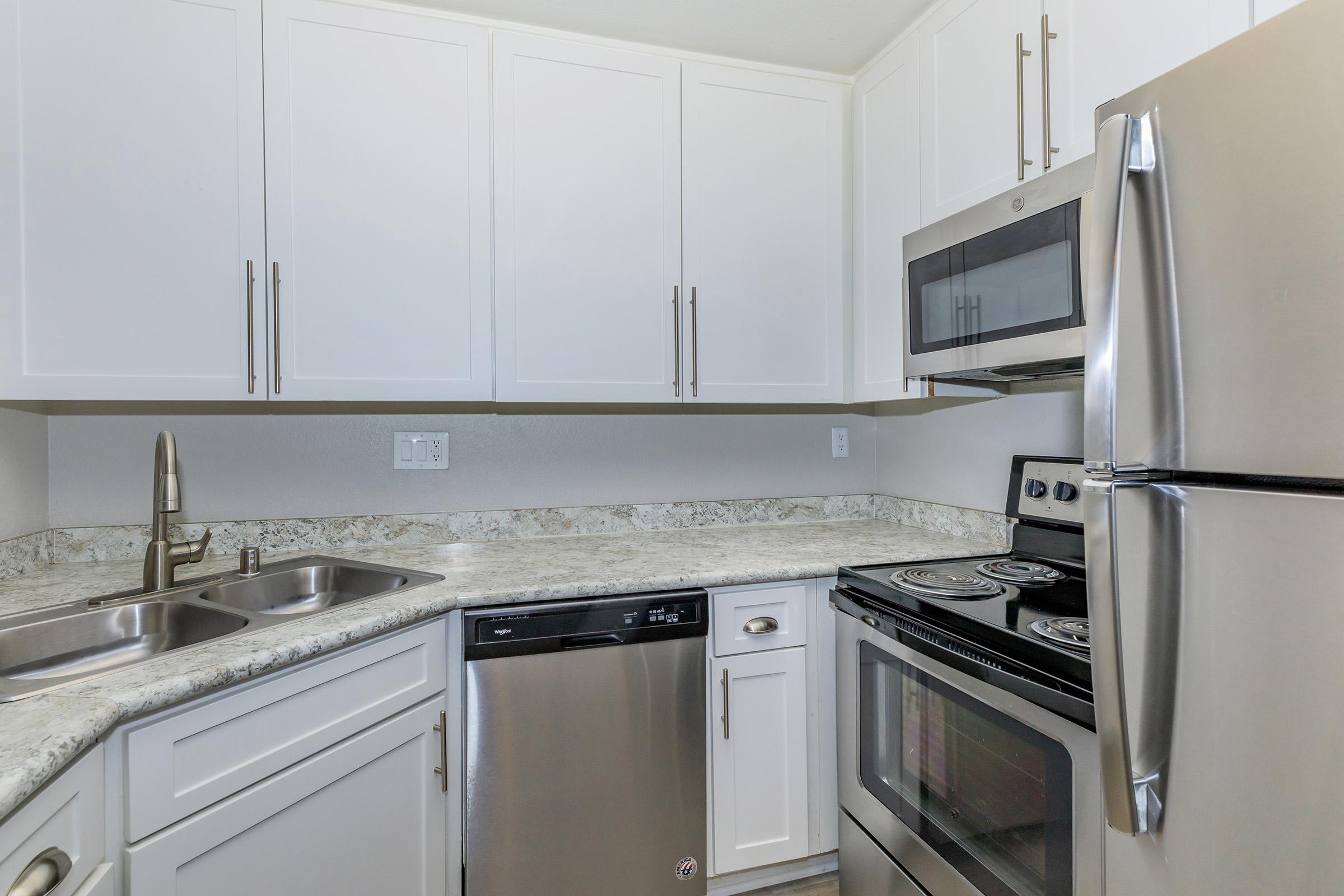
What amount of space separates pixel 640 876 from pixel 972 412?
Answer: 157 centimetres

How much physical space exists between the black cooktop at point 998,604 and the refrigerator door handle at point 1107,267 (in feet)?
1.35

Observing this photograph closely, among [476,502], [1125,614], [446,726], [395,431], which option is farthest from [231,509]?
[1125,614]

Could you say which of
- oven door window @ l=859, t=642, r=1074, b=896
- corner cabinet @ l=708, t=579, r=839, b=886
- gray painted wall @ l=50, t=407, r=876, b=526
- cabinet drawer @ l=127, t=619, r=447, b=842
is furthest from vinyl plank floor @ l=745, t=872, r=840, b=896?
gray painted wall @ l=50, t=407, r=876, b=526

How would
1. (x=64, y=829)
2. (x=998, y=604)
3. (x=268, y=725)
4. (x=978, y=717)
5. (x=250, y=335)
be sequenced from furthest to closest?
(x=250, y=335)
(x=998, y=604)
(x=978, y=717)
(x=268, y=725)
(x=64, y=829)

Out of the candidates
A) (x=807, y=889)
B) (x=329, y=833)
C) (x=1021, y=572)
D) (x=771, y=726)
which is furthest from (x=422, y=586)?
(x=1021, y=572)

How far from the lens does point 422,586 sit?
4.87 feet

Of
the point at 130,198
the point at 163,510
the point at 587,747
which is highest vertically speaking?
the point at 130,198

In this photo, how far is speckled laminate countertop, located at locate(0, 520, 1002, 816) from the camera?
82 centimetres

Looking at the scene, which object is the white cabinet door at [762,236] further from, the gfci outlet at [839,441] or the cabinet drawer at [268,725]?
the cabinet drawer at [268,725]

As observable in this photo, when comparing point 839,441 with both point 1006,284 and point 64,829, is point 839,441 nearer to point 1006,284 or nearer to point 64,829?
point 1006,284

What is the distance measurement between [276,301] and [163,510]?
54 cm

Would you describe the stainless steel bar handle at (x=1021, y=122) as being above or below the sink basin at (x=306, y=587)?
above

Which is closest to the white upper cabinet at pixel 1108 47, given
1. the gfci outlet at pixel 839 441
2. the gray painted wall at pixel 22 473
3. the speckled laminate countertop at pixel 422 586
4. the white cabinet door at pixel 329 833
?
the speckled laminate countertop at pixel 422 586

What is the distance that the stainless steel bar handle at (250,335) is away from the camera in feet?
5.17
